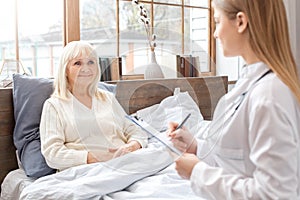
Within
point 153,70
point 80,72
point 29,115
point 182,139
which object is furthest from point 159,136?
point 29,115

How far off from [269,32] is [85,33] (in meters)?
1.97

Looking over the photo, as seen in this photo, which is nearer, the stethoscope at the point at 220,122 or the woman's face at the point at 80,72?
the stethoscope at the point at 220,122

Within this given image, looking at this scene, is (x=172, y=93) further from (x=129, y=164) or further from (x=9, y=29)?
(x=9, y=29)

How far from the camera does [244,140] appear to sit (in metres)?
0.95

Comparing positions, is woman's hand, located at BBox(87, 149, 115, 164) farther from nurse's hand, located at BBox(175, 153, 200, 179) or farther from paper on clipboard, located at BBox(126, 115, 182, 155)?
nurse's hand, located at BBox(175, 153, 200, 179)

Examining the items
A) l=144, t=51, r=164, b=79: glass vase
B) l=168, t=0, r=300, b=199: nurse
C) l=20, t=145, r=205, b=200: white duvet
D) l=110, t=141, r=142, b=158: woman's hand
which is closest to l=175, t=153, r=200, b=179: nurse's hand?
l=168, t=0, r=300, b=199: nurse

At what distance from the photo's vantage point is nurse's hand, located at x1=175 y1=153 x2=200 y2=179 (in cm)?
102

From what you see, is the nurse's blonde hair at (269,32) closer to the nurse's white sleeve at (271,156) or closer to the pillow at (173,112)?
the nurse's white sleeve at (271,156)

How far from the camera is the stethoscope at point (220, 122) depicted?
0.97m

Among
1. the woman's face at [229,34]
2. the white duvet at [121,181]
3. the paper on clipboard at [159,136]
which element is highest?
the woman's face at [229,34]

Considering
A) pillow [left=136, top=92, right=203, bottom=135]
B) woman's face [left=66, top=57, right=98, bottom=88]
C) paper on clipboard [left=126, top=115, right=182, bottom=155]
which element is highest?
woman's face [left=66, top=57, right=98, bottom=88]

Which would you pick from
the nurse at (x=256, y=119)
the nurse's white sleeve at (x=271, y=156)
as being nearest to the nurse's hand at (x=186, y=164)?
the nurse at (x=256, y=119)

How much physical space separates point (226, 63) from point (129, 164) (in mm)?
2145

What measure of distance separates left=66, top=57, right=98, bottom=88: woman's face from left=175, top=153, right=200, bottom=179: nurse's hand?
3.19 feet
